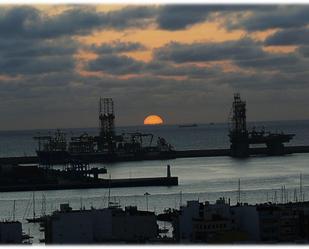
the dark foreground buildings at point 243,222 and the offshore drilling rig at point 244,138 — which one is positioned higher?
the offshore drilling rig at point 244,138

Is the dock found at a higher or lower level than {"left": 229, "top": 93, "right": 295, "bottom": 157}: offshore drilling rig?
lower

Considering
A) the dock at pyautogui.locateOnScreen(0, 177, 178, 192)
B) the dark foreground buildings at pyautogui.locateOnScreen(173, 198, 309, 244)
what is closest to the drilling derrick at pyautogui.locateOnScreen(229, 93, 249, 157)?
the dock at pyautogui.locateOnScreen(0, 177, 178, 192)

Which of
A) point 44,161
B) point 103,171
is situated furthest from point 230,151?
point 103,171

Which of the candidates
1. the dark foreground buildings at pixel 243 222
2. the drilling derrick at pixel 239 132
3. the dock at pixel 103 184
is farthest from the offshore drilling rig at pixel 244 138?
the dark foreground buildings at pixel 243 222

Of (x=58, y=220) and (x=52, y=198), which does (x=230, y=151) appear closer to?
(x=52, y=198)

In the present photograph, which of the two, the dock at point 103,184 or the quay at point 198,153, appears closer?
the dock at point 103,184

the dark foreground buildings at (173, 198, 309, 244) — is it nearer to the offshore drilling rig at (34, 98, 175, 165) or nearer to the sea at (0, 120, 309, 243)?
the sea at (0, 120, 309, 243)

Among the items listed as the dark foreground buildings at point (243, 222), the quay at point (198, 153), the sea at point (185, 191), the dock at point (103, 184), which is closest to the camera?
the dark foreground buildings at point (243, 222)

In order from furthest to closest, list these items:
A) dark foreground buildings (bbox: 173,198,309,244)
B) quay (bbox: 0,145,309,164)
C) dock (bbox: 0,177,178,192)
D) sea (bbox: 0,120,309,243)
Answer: quay (bbox: 0,145,309,164)
dock (bbox: 0,177,178,192)
sea (bbox: 0,120,309,243)
dark foreground buildings (bbox: 173,198,309,244)

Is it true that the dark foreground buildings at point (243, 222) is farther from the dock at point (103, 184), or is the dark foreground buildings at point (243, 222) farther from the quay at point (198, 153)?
the quay at point (198, 153)
